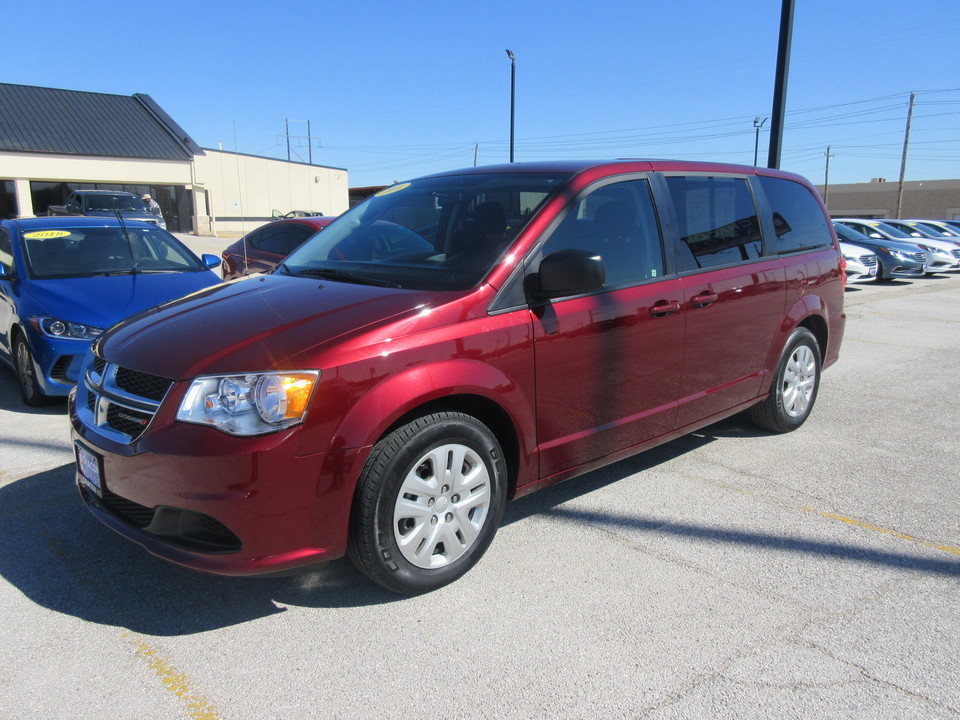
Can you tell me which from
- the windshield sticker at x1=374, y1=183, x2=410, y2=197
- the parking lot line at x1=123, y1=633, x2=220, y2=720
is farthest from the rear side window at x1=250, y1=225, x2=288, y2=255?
the parking lot line at x1=123, y1=633, x2=220, y2=720

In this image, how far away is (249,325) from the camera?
120 inches

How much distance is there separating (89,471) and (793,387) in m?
4.46

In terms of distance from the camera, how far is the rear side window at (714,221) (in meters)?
4.19

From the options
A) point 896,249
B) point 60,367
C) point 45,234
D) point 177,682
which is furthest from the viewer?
point 896,249

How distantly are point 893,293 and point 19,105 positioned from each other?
40225 mm

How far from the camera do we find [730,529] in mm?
3744

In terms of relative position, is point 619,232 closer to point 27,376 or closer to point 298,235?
point 27,376

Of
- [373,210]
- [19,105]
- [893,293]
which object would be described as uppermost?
[19,105]

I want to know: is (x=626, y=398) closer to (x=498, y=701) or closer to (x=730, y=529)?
(x=730, y=529)

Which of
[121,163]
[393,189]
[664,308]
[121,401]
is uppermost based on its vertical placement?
[121,163]

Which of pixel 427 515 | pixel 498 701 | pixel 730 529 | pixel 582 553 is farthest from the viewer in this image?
pixel 730 529

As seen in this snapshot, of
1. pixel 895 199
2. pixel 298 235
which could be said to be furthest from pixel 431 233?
pixel 895 199

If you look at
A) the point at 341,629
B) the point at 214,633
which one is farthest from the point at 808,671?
the point at 214,633

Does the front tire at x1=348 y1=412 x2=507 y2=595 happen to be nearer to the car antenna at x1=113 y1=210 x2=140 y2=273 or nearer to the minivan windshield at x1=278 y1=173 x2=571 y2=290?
the minivan windshield at x1=278 y1=173 x2=571 y2=290
